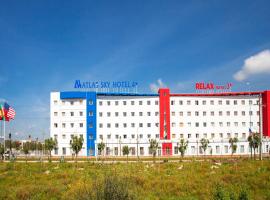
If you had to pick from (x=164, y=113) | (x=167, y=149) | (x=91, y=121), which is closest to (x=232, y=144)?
(x=167, y=149)

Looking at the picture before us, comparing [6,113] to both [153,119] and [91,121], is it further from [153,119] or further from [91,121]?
[153,119]

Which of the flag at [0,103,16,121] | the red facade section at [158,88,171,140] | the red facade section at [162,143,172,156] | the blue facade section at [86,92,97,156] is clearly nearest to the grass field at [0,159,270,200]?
the flag at [0,103,16,121]

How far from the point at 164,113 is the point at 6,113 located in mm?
40537

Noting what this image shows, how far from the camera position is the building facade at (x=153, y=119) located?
76000 mm

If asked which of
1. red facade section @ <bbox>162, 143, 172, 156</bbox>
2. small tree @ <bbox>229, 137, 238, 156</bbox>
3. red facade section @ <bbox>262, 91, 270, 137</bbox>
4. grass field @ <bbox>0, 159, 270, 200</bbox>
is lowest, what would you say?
red facade section @ <bbox>162, 143, 172, 156</bbox>

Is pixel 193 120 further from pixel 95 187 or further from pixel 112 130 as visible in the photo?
pixel 95 187

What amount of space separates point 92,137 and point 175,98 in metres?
26.2

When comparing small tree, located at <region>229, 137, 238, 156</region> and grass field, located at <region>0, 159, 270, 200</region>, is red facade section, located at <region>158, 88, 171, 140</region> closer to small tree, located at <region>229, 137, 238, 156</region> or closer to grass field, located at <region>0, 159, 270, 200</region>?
small tree, located at <region>229, 137, 238, 156</region>

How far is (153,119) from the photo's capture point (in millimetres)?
77188

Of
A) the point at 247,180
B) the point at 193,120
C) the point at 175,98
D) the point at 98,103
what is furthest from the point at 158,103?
the point at 247,180

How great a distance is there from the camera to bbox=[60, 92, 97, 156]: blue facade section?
76125 mm

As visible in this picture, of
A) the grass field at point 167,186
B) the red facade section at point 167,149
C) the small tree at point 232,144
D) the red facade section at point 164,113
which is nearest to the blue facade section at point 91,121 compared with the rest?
the red facade section at point 164,113

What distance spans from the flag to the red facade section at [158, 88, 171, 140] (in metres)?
38.4

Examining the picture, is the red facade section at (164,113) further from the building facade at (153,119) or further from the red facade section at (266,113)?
the red facade section at (266,113)
